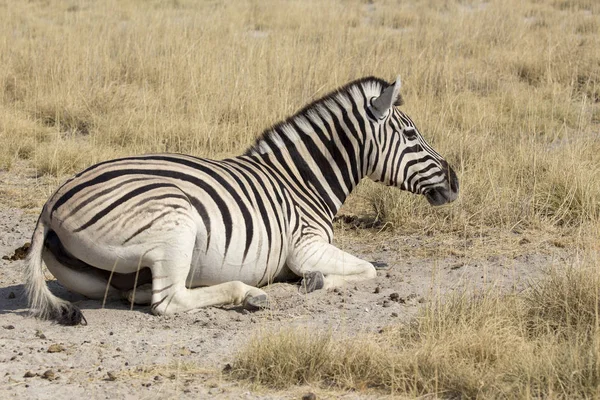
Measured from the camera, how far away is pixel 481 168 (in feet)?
28.9

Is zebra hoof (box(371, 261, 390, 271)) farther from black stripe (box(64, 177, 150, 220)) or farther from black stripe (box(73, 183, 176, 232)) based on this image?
black stripe (box(64, 177, 150, 220))

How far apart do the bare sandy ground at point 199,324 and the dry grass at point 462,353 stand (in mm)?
153

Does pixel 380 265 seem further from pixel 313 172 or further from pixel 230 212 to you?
pixel 230 212

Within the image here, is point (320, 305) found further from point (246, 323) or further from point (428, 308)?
point (428, 308)

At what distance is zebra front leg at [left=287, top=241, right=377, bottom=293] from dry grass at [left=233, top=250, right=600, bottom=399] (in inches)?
43.9

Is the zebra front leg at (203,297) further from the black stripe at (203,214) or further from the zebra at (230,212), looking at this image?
the black stripe at (203,214)

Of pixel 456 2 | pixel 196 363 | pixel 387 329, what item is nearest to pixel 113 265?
pixel 196 363

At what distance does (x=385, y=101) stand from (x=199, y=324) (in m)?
2.25

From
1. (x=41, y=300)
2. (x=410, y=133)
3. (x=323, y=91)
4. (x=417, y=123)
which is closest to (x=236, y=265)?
(x=41, y=300)

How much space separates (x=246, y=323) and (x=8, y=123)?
5.46 metres

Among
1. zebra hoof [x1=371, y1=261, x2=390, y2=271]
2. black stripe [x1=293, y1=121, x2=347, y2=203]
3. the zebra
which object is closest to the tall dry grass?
zebra hoof [x1=371, y1=261, x2=390, y2=271]

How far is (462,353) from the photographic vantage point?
4750mm

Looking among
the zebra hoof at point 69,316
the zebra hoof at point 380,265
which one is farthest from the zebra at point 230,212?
the zebra hoof at point 380,265

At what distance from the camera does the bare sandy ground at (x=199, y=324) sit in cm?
457
